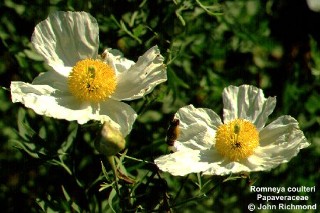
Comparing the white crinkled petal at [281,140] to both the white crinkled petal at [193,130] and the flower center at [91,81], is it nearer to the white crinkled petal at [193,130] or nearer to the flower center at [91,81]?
the white crinkled petal at [193,130]

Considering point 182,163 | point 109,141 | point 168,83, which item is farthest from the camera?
point 168,83

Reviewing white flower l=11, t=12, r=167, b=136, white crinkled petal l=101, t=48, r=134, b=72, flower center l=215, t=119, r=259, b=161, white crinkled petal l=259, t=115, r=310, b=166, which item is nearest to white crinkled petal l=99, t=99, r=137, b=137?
white flower l=11, t=12, r=167, b=136

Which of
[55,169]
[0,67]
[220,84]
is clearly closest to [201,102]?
[220,84]

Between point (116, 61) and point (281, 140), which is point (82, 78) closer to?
point (116, 61)

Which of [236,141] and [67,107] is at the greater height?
[67,107]

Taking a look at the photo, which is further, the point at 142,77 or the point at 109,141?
the point at 142,77

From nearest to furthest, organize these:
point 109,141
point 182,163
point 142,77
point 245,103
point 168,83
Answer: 1. point 109,141
2. point 182,163
3. point 142,77
4. point 245,103
5. point 168,83

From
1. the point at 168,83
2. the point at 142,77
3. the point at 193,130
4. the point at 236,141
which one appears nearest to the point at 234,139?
the point at 236,141
